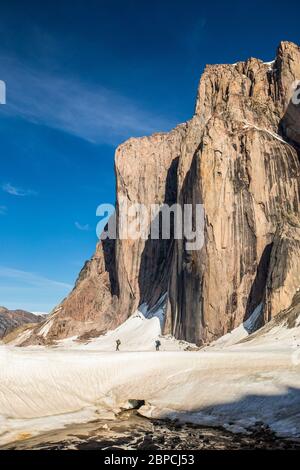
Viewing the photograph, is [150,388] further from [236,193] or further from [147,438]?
[236,193]

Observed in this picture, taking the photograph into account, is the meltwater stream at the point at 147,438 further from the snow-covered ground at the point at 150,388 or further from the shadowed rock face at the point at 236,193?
the shadowed rock face at the point at 236,193

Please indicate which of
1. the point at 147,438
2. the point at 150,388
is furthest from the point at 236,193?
the point at 147,438

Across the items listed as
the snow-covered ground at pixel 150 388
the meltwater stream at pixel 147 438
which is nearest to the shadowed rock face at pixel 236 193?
the snow-covered ground at pixel 150 388

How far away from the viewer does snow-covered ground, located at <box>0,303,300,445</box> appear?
18.9 metres

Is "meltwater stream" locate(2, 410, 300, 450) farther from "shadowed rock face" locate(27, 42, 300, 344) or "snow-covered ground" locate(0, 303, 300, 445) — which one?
"shadowed rock face" locate(27, 42, 300, 344)

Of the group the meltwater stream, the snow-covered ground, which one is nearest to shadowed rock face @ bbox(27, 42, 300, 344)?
the snow-covered ground

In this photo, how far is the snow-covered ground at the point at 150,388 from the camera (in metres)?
18.9

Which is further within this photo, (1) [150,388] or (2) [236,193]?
(2) [236,193]


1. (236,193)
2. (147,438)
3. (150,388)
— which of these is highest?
(236,193)

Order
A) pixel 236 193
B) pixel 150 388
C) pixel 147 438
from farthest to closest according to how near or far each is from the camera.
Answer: pixel 236 193, pixel 150 388, pixel 147 438

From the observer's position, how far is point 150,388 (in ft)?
80.6

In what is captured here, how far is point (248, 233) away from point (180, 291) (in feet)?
50.5

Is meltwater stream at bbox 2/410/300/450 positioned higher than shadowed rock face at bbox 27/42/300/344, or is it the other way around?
A: shadowed rock face at bbox 27/42/300/344
